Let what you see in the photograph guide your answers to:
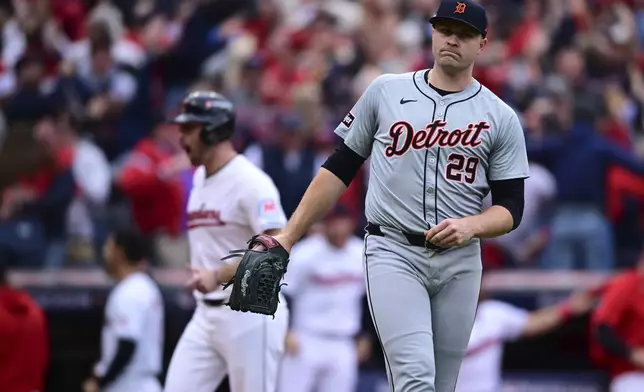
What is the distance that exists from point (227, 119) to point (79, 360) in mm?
5045

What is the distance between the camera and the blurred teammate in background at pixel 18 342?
29.1 ft

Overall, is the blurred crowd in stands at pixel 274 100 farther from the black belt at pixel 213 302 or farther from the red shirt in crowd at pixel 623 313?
the black belt at pixel 213 302

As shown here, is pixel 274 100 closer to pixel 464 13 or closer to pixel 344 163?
pixel 344 163

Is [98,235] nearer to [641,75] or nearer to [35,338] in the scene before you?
[35,338]

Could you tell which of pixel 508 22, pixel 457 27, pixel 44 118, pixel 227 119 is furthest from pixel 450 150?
pixel 508 22

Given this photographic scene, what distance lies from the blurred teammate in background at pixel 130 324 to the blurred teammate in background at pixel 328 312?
6.16 ft

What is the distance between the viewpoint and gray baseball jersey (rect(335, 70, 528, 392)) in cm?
529

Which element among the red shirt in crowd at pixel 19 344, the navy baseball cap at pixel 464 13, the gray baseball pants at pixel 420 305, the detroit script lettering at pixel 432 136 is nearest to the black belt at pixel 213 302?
the gray baseball pants at pixel 420 305

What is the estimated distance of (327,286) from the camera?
35.8 ft

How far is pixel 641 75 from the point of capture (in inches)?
507

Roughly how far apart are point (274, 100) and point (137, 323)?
13.8 feet

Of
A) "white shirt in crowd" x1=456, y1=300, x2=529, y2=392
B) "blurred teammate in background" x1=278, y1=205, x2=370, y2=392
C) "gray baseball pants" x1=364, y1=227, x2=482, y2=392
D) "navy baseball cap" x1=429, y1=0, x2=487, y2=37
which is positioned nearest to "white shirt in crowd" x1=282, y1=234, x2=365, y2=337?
"blurred teammate in background" x1=278, y1=205, x2=370, y2=392

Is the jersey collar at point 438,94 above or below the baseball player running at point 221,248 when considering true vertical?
above

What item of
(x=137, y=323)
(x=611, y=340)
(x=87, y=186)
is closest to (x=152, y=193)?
(x=87, y=186)
